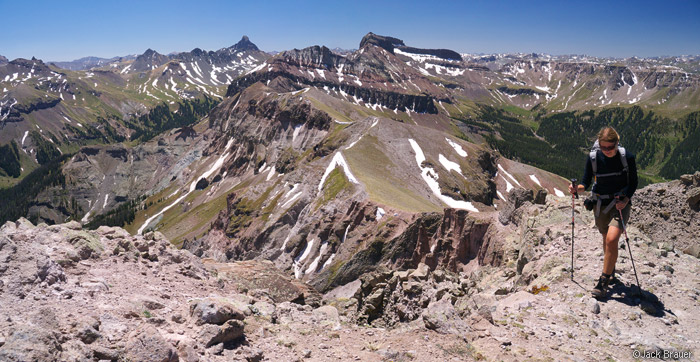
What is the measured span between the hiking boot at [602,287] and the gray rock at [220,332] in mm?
11461

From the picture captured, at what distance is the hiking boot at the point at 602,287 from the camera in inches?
458

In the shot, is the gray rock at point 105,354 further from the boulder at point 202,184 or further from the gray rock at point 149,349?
the boulder at point 202,184

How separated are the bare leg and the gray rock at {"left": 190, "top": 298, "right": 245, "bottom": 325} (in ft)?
38.8

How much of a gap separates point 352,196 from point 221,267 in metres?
32.5

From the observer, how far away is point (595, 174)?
11539mm

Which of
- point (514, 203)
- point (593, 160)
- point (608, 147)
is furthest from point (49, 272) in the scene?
point (514, 203)

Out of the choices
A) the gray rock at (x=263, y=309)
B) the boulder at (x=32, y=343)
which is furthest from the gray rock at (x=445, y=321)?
the boulder at (x=32, y=343)

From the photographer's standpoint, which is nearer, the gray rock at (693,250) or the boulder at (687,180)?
the gray rock at (693,250)

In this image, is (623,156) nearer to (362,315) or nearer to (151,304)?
(362,315)

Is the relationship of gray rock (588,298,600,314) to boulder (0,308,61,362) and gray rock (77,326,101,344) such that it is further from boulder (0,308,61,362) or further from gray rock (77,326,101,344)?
boulder (0,308,61,362)

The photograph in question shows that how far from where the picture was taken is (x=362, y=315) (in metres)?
18.3

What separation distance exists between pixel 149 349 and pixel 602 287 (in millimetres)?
13435

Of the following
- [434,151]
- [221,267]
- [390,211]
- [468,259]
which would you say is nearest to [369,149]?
[434,151]

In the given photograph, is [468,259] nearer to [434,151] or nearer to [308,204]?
[308,204]
